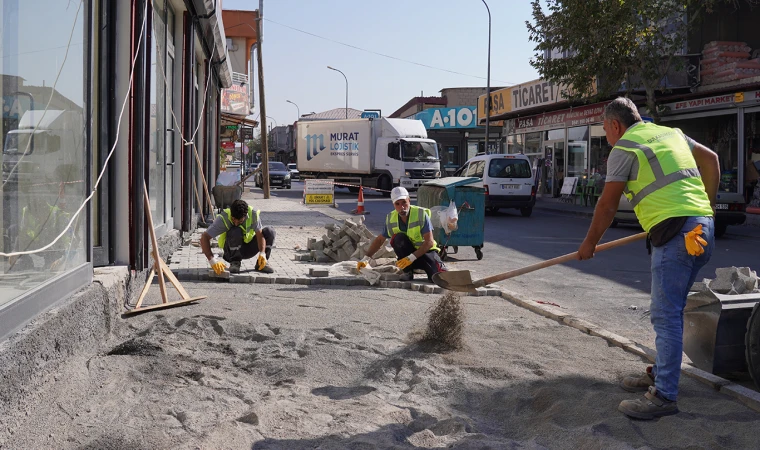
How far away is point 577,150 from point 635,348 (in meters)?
27.3

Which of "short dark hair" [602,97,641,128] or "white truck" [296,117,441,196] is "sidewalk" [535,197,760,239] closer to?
"white truck" [296,117,441,196]

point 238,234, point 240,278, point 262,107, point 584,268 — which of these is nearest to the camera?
point 240,278

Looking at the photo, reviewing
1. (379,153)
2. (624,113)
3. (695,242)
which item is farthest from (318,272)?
(379,153)

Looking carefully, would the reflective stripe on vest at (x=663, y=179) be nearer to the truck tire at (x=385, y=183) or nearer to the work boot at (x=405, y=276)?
the work boot at (x=405, y=276)

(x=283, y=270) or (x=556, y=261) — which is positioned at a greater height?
(x=556, y=261)

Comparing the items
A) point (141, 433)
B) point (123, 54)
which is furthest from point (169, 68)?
point (141, 433)

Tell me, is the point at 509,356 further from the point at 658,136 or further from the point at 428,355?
the point at 658,136

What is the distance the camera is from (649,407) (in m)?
4.46

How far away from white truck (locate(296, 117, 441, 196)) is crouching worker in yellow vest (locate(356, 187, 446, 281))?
24.5 m

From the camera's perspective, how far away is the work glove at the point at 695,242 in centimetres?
448

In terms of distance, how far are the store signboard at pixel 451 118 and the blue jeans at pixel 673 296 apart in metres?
49.6

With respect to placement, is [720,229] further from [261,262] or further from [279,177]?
[279,177]

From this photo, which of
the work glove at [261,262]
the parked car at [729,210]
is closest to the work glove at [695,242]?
the work glove at [261,262]

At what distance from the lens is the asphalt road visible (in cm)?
830
